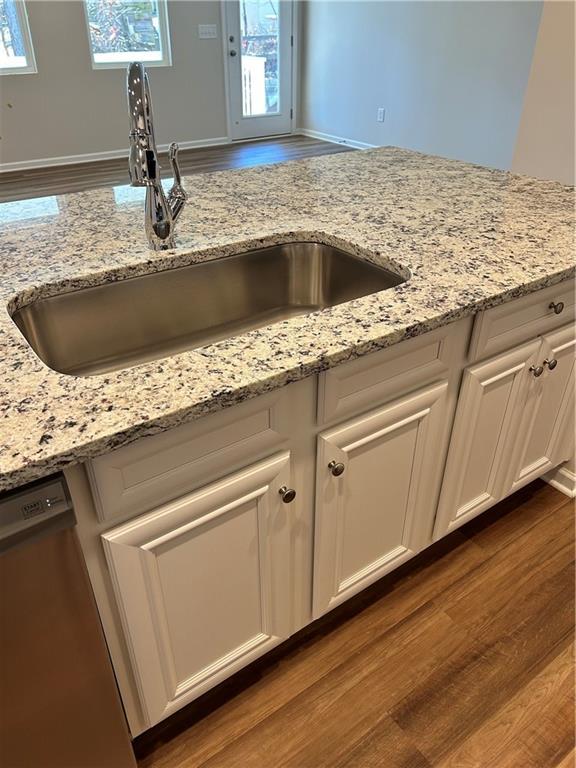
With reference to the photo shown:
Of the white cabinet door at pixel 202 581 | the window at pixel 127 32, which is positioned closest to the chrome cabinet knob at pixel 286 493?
the white cabinet door at pixel 202 581

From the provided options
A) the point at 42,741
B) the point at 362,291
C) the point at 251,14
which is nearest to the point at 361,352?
the point at 362,291

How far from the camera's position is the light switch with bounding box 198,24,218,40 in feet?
19.5

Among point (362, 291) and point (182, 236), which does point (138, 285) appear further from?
point (362, 291)

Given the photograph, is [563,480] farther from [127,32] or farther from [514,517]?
[127,32]

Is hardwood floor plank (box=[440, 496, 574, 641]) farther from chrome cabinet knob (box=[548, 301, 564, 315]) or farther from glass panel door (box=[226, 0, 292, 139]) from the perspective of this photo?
glass panel door (box=[226, 0, 292, 139])

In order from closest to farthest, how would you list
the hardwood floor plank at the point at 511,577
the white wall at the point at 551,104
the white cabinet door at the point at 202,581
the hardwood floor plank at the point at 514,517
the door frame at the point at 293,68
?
the white cabinet door at the point at 202,581, the hardwood floor plank at the point at 511,577, the hardwood floor plank at the point at 514,517, the white wall at the point at 551,104, the door frame at the point at 293,68

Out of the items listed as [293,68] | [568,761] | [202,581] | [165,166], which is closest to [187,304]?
[202,581]

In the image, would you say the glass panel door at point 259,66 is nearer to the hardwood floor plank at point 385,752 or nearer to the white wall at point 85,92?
the white wall at point 85,92

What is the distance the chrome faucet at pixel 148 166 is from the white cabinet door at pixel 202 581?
638 mm

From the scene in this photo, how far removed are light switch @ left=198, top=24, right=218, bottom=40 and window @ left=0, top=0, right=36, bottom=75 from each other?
69.5 inches

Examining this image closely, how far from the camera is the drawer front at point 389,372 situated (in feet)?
3.38

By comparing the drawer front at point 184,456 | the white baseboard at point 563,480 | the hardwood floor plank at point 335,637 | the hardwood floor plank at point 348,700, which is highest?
the drawer front at point 184,456

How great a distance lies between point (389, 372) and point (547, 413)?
775 millimetres

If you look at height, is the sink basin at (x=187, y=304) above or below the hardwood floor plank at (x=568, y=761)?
above
